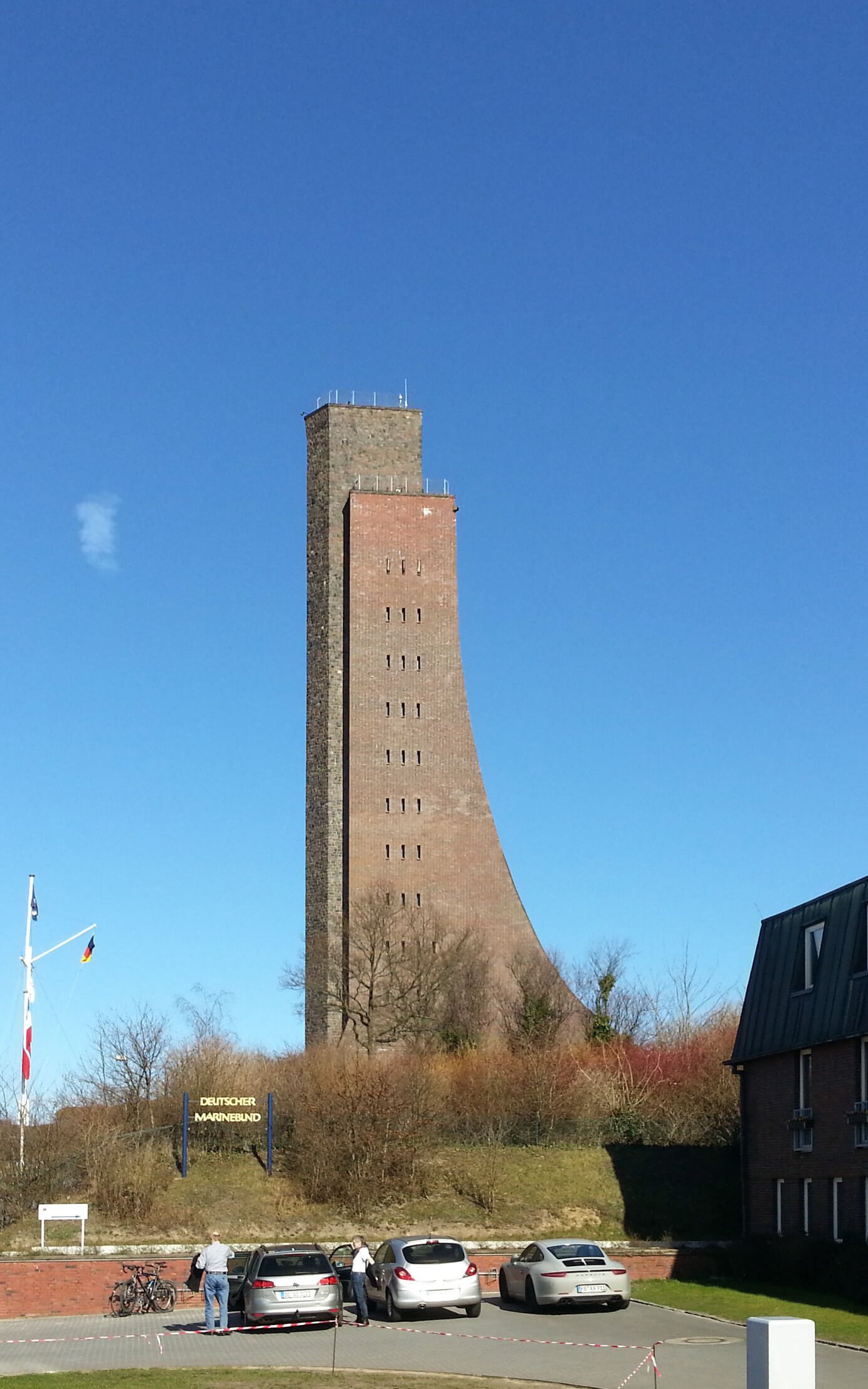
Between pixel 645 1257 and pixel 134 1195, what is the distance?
515 inches

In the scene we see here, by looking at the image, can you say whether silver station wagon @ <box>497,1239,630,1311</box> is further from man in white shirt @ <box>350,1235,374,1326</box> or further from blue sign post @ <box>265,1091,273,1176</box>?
blue sign post @ <box>265,1091,273,1176</box>

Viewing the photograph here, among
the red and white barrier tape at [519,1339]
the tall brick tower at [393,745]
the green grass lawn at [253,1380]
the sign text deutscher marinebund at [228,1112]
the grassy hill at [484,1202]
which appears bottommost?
the grassy hill at [484,1202]

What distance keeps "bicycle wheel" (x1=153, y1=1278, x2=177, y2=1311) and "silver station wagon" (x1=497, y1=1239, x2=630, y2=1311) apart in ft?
20.4

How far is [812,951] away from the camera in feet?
106

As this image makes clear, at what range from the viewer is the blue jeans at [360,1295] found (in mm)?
25234

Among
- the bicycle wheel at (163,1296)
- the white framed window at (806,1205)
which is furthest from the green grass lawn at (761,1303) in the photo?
the bicycle wheel at (163,1296)

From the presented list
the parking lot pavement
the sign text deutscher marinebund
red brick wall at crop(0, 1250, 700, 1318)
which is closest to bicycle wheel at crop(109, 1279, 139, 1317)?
the parking lot pavement

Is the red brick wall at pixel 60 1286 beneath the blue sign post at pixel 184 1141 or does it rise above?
beneath

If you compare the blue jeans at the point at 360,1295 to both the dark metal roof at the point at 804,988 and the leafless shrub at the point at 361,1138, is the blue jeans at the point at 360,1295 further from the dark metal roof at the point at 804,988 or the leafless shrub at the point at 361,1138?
the leafless shrub at the point at 361,1138

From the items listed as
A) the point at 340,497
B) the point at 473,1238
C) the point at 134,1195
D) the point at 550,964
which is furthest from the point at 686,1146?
the point at 340,497

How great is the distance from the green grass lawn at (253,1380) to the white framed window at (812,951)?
14685mm

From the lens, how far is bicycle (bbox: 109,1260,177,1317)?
91.1 feet

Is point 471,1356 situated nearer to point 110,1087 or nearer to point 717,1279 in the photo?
point 717,1279

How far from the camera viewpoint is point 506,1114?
44938 mm
